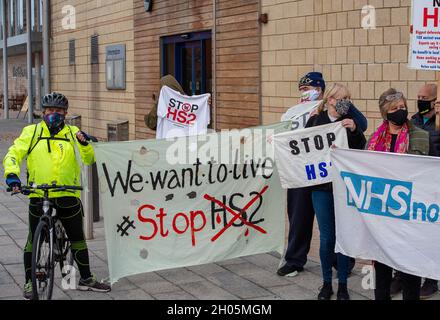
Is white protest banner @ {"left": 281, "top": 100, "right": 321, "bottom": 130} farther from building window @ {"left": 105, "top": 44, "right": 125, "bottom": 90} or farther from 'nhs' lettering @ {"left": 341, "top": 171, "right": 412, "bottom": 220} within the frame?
building window @ {"left": 105, "top": 44, "right": 125, "bottom": 90}

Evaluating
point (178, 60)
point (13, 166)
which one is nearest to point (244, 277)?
point (13, 166)

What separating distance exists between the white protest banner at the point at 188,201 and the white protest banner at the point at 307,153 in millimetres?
466

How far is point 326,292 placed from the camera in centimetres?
613

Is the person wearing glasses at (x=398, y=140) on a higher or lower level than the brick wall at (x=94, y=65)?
lower

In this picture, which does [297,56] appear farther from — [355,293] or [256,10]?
[355,293]

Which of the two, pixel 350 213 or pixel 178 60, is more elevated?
pixel 178 60

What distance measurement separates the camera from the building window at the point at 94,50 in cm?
2141

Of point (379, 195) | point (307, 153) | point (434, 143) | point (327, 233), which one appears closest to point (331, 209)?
point (327, 233)

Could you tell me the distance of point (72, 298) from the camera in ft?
20.3

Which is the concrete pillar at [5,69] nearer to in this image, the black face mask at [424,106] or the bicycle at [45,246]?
the bicycle at [45,246]

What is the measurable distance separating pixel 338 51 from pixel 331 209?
5715 mm

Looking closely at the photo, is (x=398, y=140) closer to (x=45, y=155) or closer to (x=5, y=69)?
(x=45, y=155)

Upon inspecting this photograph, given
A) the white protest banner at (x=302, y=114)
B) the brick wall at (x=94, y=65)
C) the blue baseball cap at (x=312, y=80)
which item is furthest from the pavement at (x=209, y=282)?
the brick wall at (x=94, y=65)

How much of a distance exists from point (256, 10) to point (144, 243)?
7.86m
